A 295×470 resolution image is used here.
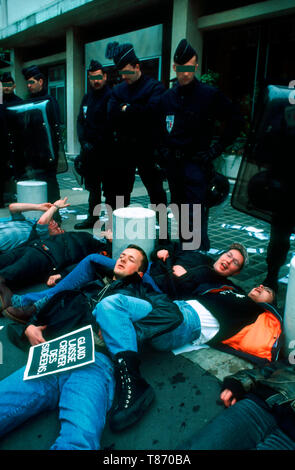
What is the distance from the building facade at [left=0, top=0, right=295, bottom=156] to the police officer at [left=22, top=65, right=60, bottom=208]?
16.1 ft

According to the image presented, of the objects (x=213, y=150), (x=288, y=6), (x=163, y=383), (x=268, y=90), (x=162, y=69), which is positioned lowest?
(x=163, y=383)

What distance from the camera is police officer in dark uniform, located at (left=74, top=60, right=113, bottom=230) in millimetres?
5027

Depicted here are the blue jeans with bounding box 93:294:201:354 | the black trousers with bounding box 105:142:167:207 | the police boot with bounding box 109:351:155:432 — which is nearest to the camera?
the police boot with bounding box 109:351:155:432

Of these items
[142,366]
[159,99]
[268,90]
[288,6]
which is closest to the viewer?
[268,90]

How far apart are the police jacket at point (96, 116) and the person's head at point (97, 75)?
0.06 metres

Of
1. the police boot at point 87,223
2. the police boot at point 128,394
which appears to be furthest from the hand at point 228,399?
the police boot at point 87,223

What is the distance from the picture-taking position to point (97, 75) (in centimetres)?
494

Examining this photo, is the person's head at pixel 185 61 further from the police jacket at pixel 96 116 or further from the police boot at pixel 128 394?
the police boot at pixel 128 394

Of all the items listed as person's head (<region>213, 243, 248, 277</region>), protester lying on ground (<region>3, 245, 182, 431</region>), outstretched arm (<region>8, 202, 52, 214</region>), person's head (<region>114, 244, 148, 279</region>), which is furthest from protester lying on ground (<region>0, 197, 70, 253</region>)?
person's head (<region>213, 243, 248, 277</region>)

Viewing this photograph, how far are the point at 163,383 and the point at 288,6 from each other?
26.1 ft

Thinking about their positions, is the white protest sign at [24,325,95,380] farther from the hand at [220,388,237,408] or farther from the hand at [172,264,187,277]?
the hand at [172,264,187,277]

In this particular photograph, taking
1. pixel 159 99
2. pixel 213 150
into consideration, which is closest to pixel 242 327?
pixel 213 150
